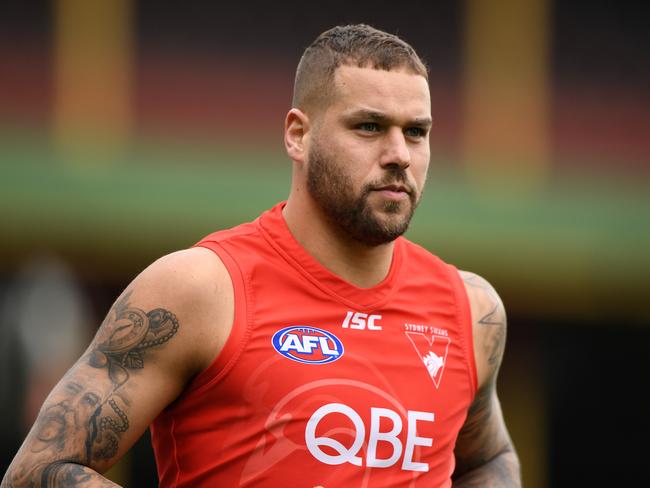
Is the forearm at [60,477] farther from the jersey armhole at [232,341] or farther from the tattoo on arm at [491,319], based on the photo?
the tattoo on arm at [491,319]

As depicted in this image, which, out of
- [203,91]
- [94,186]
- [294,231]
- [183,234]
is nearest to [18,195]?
[94,186]

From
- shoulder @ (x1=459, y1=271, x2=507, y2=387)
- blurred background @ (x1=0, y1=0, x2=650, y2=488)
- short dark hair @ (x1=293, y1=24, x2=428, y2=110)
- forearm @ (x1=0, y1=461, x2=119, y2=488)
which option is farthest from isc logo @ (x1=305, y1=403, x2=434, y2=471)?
blurred background @ (x1=0, y1=0, x2=650, y2=488)

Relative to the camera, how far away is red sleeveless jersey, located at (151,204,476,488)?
3.22 metres

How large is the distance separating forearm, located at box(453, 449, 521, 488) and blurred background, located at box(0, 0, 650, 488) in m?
5.00

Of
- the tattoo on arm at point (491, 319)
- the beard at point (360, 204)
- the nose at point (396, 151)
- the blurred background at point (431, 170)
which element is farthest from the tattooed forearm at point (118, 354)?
the blurred background at point (431, 170)

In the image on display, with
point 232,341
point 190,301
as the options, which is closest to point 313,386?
point 232,341

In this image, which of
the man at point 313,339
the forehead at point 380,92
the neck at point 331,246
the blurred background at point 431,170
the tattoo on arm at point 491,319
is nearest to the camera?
the man at point 313,339

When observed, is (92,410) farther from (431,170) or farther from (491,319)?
(431,170)

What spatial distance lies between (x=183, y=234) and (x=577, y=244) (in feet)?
11.0

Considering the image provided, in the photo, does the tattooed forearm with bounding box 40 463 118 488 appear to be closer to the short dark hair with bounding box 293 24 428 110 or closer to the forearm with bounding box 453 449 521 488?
the short dark hair with bounding box 293 24 428 110

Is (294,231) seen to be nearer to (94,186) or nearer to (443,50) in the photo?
(94,186)

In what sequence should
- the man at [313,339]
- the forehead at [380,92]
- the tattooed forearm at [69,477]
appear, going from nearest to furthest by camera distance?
the tattooed forearm at [69,477], the man at [313,339], the forehead at [380,92]

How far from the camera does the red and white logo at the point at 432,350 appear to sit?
353cm

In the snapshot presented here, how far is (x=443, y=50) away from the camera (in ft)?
36.1
